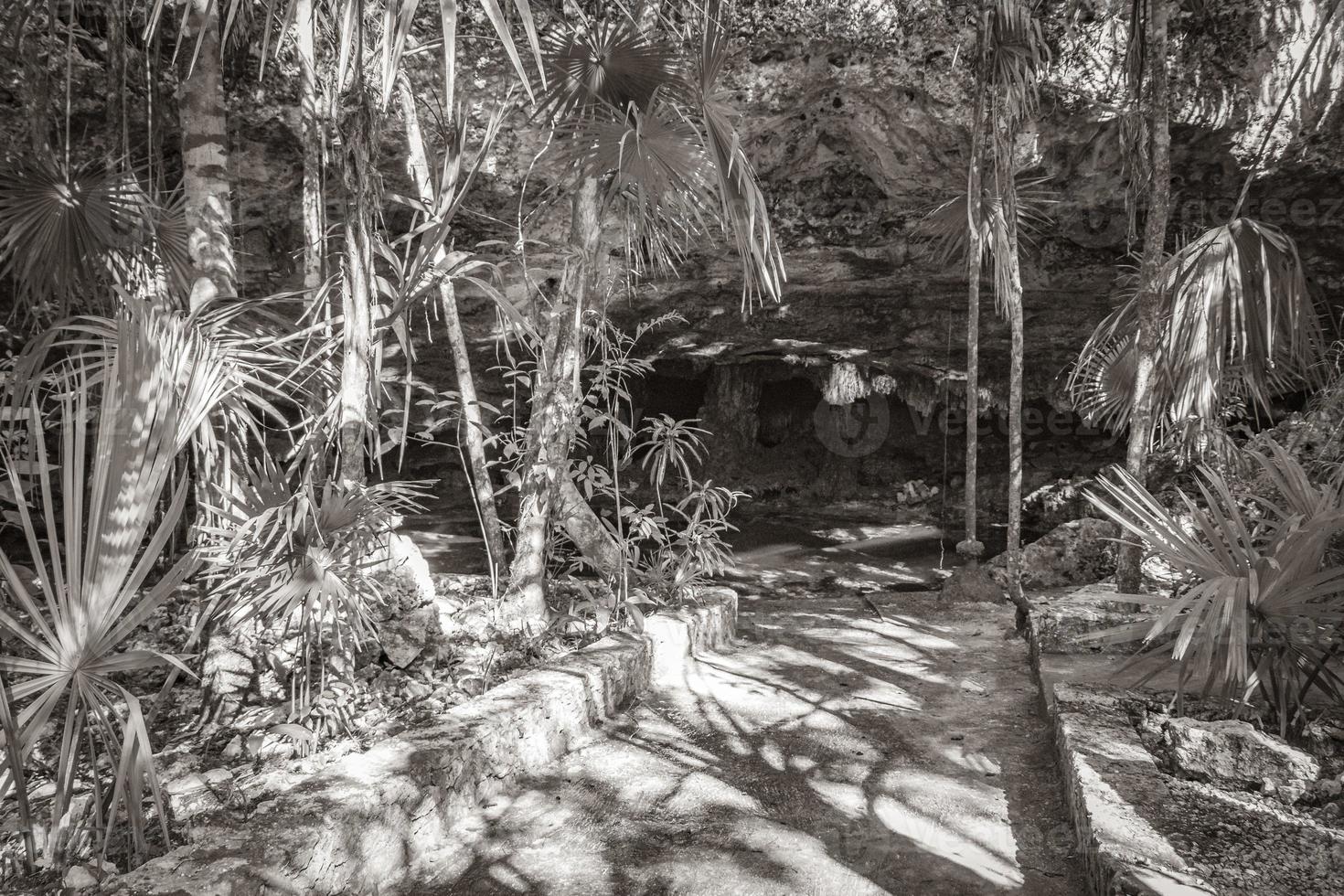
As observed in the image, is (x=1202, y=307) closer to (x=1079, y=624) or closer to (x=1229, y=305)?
(x=1229, y=305)

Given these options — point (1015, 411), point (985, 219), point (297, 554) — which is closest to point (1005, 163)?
point (985, 219)

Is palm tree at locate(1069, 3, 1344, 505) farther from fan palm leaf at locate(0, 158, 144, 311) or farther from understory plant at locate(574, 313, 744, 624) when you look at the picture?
fan palm leaf at locate(0, 158, 144, 311)

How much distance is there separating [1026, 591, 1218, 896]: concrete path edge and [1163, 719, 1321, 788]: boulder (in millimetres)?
89

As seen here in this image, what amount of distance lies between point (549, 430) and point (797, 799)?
71.3 inches

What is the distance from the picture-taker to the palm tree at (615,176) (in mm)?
3088

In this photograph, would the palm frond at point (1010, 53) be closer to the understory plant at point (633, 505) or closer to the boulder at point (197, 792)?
the understory plant at point (633, 505)

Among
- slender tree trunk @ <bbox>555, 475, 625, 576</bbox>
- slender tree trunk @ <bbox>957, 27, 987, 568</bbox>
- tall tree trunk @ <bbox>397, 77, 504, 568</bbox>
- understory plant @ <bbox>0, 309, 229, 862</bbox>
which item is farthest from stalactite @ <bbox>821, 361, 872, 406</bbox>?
understory plant @ <bbox>0, 309, 229, 862</bbox>

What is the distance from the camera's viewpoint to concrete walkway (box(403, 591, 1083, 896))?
83.3 inches

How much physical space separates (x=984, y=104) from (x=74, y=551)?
558 cm

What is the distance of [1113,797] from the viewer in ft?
6.90

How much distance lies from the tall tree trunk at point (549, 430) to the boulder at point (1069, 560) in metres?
4.32

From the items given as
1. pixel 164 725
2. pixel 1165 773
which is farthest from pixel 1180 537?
pixel 164 725

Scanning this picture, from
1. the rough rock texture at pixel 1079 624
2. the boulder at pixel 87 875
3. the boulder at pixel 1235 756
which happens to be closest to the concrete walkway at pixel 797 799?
the rough rock texture at pixel 1079 624

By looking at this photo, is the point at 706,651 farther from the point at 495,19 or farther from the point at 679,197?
the point at 495,19
